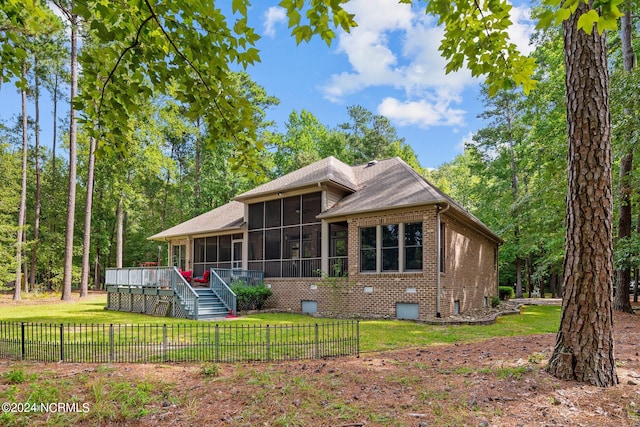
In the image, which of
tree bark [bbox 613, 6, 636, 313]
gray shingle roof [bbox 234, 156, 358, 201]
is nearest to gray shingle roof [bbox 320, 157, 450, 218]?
gray shingle roof [bbox 234, 156, 358, 201]

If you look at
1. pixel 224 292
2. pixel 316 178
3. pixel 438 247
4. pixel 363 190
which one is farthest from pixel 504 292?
pixel 224 292

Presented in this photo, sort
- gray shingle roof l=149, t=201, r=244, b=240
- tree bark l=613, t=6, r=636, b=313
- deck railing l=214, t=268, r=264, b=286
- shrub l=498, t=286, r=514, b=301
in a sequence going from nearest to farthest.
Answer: tree bark l=613, t=6, r=636, b=313 < deck railing l=214, t=268, r=264, b=286 < gray shingle roof l=149, t=201, r=244, b=240 < shrub l=498, t=286, r=514, b=301

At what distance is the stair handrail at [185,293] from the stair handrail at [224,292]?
100 cm

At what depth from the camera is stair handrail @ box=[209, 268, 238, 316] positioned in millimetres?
15062

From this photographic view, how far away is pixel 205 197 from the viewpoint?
108ft

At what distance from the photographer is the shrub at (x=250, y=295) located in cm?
1576

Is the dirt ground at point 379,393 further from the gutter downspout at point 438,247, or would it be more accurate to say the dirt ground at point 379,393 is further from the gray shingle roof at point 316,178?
the gray shingle roof at point 316,178

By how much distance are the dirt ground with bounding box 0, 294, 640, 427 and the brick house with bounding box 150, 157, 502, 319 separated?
7.39 m

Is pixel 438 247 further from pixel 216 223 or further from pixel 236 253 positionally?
pixel 216 223

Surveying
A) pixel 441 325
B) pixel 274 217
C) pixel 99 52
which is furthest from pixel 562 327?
pixel 274 217

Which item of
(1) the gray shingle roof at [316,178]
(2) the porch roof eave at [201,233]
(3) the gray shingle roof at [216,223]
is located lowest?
(2) the porch roof eave at [201,233]

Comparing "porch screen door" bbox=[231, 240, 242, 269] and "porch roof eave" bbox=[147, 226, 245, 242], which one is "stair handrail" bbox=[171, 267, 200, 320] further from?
"porch screen door" bbox=[231, 240, 242, 269]

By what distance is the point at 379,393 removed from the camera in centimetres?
472

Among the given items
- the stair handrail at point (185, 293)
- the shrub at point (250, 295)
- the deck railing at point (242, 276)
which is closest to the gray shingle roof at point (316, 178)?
the deck railing at point (242, 276)
